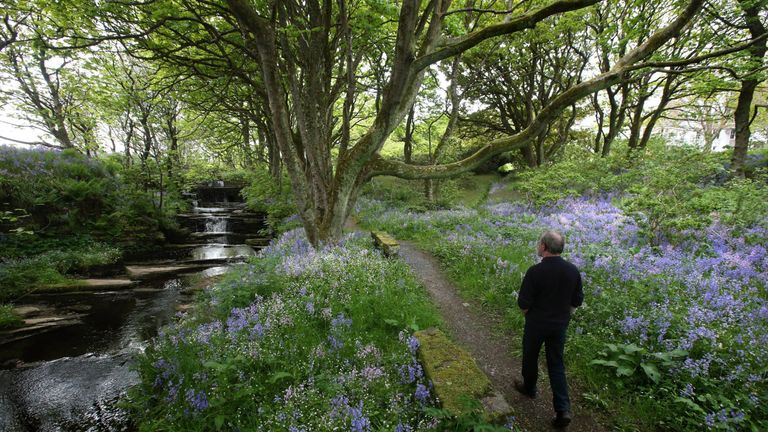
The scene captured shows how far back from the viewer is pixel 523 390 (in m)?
4.20

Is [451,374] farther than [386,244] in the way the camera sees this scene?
No

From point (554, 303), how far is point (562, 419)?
1348 millimetres

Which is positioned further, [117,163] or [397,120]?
[117,163]

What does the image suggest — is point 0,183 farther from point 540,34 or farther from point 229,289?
point 540,34

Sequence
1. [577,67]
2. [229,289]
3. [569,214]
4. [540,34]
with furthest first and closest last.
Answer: [577,67] → [540,34] → [569,214] → [229,289]

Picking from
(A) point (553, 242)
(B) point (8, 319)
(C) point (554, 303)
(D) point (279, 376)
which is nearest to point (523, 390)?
(C) point (554, 303)

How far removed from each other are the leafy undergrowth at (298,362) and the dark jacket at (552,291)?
167 cm

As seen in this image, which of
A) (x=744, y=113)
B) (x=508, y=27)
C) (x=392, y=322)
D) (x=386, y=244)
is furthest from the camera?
(x=744, y=113)

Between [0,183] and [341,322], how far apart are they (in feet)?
52.1

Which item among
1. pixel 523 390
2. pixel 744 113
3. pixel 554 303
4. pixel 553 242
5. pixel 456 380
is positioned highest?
pixel 744 113

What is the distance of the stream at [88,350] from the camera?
4.78 m

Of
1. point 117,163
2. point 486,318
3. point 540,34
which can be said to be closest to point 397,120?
point 486,318

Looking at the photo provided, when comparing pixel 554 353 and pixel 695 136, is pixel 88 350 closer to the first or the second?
pixel 554 353

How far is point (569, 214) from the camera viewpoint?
38.0 feet
